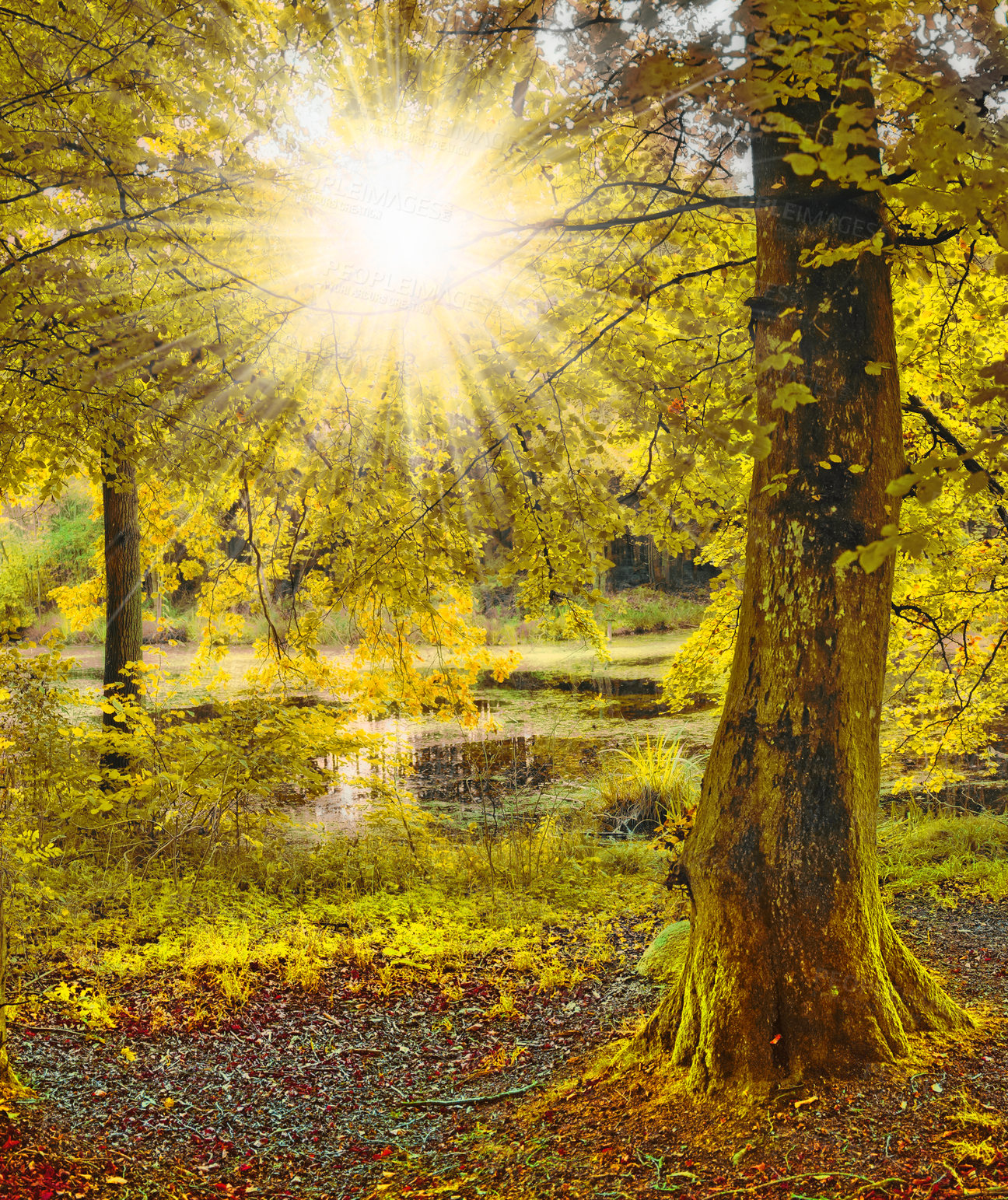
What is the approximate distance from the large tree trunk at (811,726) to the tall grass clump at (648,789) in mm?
5232

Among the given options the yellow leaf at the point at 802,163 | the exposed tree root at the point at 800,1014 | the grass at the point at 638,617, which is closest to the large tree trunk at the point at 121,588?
the exposed tree root at the point at 800,1014

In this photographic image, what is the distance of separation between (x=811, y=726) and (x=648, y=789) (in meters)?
6.19

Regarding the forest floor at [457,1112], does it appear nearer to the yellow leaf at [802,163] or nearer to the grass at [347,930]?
the grass at [347,930]

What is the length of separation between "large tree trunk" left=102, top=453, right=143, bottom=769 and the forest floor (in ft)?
13.9

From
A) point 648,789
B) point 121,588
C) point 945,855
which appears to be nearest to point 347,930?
point 648,789

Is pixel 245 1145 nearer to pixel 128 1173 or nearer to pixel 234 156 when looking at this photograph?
pixel 128 1173

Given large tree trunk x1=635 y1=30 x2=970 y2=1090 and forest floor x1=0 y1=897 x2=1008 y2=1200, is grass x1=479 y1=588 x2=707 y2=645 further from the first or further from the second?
large tree trunk x1=635 y1=30 x2=970 y2=1090

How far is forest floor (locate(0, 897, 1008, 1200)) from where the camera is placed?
2.41 meters

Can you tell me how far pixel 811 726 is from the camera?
113 inches

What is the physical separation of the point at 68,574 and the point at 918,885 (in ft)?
87.8

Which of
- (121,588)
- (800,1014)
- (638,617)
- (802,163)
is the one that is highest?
(802,163)

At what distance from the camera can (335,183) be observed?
5.76 m

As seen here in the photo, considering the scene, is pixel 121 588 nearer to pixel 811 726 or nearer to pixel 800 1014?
pixel 811 726

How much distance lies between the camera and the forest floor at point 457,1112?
7.90ft
